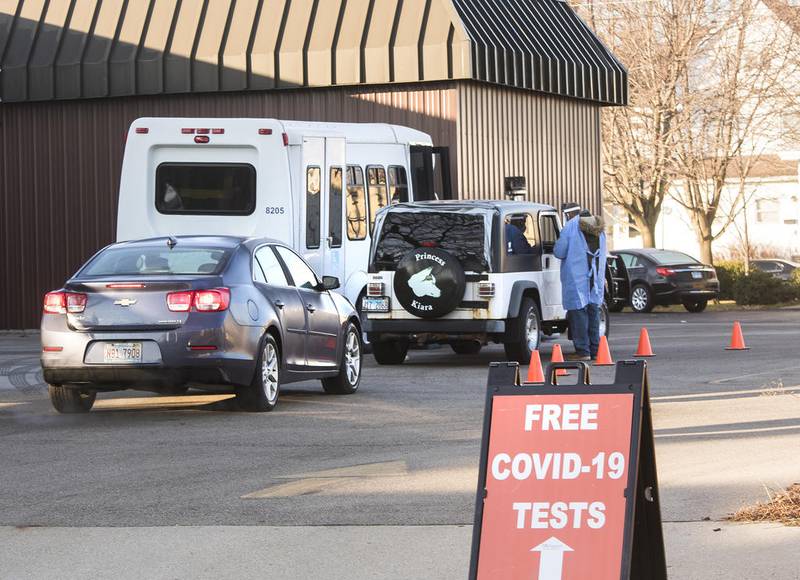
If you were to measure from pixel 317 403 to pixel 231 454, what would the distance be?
3.46 meters

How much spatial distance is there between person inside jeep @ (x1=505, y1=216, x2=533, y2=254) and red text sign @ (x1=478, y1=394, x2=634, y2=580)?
1212cm

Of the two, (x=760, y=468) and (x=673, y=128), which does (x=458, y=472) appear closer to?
(x=760, y=468)

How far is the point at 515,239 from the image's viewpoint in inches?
714

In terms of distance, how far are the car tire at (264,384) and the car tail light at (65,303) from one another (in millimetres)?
1494

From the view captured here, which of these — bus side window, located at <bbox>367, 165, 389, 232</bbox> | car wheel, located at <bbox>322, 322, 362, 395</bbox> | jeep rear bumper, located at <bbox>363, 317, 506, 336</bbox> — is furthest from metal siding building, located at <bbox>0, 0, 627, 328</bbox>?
car wheel, located at <bbox>322, 322, 362, 395</bbox>

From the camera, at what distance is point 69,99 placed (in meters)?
28.6

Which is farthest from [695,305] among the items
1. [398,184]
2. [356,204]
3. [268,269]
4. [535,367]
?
[268,269]

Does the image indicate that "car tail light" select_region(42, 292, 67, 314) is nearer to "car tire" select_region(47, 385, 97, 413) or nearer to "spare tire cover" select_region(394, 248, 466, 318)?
"car tire" select_region(47, 385, 97, 413)

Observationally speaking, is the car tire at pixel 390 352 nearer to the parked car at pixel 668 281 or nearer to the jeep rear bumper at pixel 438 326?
the jeep rear bumper at pixel 438 326

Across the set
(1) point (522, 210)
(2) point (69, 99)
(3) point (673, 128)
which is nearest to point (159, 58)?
(2) point (69, 99)

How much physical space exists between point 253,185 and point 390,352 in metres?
2.72

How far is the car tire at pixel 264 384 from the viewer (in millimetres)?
13016

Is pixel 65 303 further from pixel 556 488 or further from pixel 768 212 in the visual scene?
pixel 768 212

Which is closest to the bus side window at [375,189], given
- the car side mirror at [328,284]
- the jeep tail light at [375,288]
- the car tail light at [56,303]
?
the jeep tail light at [375,288]
